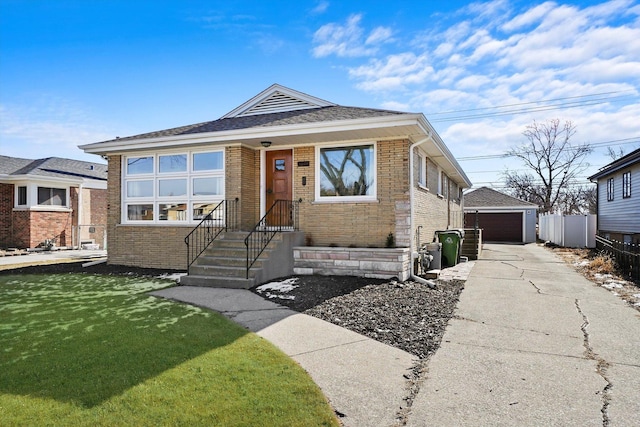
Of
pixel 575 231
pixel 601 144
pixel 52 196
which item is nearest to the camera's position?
pixel 52 196

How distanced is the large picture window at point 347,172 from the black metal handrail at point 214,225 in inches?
95.9

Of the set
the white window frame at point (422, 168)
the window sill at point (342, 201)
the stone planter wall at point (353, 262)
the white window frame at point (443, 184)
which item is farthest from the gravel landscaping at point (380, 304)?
the white window frame at point (443, 184)

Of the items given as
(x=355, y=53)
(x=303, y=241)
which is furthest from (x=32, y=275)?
(x=355, y=53)

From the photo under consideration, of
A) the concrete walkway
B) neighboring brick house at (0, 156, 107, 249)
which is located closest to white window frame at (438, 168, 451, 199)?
the concrete walkway

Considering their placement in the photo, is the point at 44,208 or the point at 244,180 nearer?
the point at 244,180

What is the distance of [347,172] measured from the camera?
9.73 metres

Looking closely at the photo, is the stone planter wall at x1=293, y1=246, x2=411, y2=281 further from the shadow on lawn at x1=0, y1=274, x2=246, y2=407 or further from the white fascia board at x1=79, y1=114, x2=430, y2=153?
the shadow on lawn at x1=0, y1=274, x2=246, y2=407

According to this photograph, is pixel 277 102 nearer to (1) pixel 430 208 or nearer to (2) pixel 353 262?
(1) pixel 430 208

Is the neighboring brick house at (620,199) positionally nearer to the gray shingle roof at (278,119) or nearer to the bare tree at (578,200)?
the gray shingle roof at (278,119)

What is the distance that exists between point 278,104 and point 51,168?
50.6 ft

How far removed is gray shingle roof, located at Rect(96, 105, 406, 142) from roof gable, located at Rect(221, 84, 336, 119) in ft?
1.03

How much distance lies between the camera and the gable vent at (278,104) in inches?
475

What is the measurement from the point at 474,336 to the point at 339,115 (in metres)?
6.28

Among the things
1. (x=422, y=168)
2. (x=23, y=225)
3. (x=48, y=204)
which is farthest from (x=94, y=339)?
(x=48, y=204)
